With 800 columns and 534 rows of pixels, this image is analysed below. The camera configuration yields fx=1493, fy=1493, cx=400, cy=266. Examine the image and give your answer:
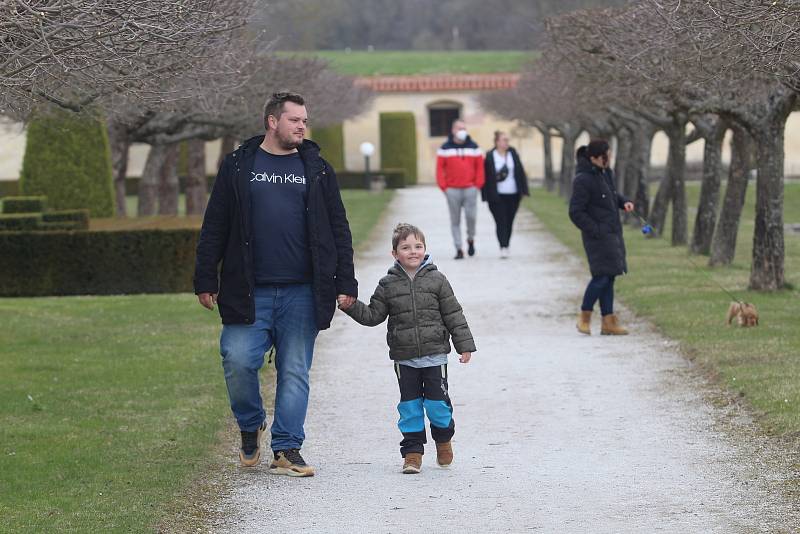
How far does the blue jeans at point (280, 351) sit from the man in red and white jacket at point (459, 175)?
468 inches

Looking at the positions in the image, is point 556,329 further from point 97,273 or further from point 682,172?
point 682,172

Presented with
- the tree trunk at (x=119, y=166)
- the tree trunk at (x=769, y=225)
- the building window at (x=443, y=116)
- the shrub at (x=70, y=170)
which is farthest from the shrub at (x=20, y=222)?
the building window at (x=443, y=116)

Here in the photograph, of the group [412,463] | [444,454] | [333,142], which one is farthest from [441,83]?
[412,463]

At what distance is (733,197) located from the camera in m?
16.7

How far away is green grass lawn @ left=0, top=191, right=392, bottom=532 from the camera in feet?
20.7

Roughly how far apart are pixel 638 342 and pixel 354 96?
34.7 meters

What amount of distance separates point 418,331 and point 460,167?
11.9m

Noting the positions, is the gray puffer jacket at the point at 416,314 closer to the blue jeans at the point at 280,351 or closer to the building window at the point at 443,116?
the blue jeans at the point at 280,351

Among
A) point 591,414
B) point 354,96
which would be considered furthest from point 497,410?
point 354,96

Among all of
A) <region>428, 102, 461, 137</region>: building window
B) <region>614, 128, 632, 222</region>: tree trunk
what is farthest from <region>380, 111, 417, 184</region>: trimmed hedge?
<region>614, 128, 632, 222</region>: tree trunk

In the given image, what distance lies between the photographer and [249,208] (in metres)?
6.70

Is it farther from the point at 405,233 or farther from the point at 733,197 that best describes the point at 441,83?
the point at 405,233

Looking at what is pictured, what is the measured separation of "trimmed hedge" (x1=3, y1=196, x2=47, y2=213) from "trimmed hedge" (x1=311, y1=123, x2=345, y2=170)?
35718mm

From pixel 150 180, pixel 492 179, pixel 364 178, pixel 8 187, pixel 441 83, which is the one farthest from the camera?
pixel 441 83
